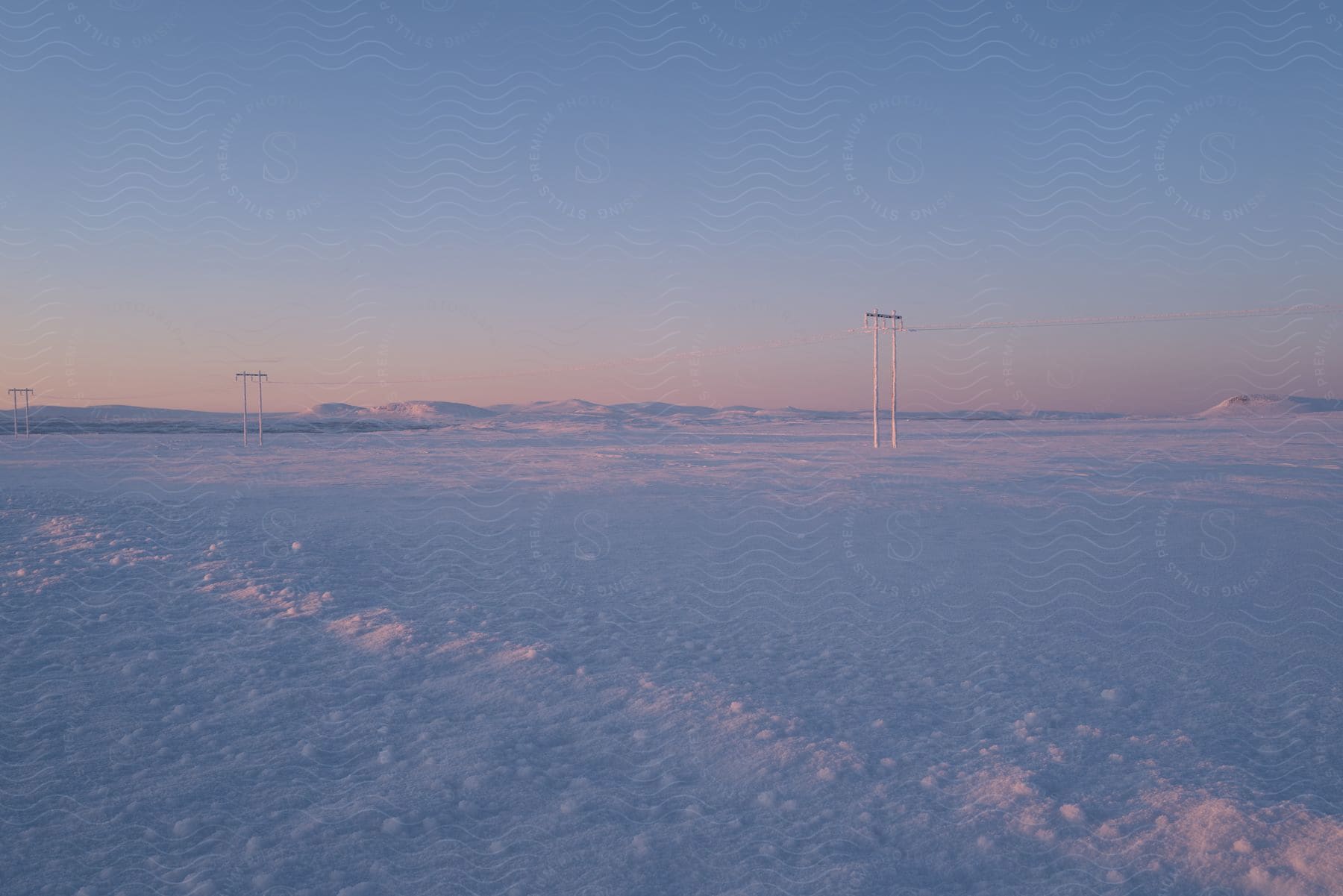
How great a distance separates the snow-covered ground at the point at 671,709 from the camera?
3.82 metres

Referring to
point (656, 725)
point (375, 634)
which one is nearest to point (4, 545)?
point (375, 634)

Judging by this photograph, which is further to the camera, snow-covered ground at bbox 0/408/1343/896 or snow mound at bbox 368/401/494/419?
snow mound at bbox 368/401/494/419

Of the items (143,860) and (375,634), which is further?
(375,634)

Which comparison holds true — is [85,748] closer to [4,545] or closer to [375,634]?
[375,634]

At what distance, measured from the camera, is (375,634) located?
23.8ft

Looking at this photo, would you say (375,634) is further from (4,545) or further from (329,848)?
(4,545)

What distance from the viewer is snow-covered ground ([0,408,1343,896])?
3.82 meters

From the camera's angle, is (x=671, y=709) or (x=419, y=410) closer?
(x=671, y=709)

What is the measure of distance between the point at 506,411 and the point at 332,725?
135935 mm

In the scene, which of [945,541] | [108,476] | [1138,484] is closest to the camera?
[945,541]

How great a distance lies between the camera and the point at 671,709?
18.3 ft

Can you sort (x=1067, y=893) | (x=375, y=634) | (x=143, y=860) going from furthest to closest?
(x=375, y=634), (x=143, y=860), (x=1067, y=893)

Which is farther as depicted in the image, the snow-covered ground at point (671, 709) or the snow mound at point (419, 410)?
the snow mound at point (419, 410)

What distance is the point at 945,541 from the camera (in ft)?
40.8
